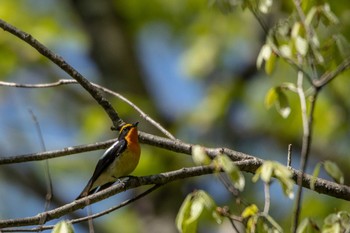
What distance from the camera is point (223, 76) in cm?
1183

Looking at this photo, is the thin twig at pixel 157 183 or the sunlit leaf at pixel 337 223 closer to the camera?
the sunlit leaf at pixel 337 223

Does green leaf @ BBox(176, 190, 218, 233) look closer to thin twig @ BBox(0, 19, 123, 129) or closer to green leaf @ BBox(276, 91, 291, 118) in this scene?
green leaf @ BBox(276, 91, 291, 118)

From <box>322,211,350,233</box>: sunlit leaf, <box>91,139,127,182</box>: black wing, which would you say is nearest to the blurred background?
<box>91,139,127,182</box>: black wing

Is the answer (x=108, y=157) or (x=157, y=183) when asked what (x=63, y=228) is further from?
(x=108, y=157)

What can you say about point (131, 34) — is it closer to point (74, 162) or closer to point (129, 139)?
point (74, 162)

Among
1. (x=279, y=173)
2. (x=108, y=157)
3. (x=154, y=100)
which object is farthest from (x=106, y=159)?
(x=154, y=100)

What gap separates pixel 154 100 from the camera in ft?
39.1

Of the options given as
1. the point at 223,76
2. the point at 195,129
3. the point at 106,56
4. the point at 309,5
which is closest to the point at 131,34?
the point at 106,56

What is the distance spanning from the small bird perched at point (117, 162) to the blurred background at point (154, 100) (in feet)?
12.5

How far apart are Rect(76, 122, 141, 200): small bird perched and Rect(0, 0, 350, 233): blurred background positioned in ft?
12.5

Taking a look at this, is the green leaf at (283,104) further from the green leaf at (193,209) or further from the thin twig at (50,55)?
the thin twig at (50,55)

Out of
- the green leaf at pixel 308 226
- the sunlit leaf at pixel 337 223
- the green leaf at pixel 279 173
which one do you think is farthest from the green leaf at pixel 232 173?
the sunlit leaf at pixel 337 223

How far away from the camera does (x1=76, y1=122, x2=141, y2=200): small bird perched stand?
570 centimetres

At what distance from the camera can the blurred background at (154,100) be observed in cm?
1065
